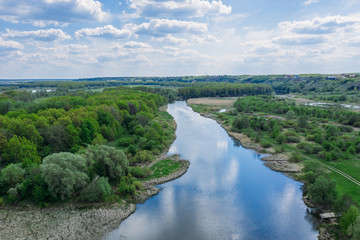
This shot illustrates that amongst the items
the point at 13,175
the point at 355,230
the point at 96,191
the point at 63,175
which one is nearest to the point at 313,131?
Answer: the point at 355,230

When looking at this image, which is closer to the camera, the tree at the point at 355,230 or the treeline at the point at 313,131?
the tree at the point at 355,230

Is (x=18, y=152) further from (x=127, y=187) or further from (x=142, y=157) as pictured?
(x=142, y=157)

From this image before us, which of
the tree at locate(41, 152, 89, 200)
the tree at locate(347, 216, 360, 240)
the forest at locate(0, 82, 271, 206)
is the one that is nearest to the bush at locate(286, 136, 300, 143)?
the forest at locate(0, 82, 271, 206)

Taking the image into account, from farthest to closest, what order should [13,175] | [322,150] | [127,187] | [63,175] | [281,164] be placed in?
1. [322,150]
2. [281,164]
3. [127,187]
4. [13,175]
5. [63,175]

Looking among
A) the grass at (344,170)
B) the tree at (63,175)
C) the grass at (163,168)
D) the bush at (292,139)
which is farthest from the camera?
the bush at (292,139)

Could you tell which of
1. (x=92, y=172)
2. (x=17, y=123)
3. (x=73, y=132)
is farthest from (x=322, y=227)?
(x=17, y=123)

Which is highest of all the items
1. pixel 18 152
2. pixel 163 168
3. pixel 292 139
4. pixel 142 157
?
pixel 18 152

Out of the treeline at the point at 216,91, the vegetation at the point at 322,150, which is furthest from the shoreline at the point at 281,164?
the treeline at the point at 216,91

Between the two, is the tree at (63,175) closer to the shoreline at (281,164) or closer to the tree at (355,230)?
the shoreline at (281,164)
